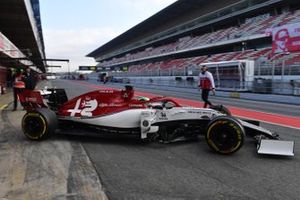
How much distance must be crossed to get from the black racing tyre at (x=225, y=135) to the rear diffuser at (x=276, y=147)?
357 millimetres

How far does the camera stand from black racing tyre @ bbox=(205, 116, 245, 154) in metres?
5.38

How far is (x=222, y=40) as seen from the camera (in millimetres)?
43562

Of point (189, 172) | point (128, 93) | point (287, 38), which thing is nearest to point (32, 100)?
point (128, 93)

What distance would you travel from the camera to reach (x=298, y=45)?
2105 cm

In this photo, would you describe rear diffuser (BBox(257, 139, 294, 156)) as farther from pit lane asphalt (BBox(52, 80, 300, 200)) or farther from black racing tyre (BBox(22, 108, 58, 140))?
black racing tyre (BBox(22, 108, 58, 140))

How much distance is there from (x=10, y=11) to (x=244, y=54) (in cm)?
2630

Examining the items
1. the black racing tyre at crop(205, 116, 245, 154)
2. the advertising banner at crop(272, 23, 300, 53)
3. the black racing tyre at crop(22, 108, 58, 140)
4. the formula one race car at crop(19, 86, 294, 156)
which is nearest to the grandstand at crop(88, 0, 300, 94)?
the advertising banner at crop(272, 23, 300, 53)

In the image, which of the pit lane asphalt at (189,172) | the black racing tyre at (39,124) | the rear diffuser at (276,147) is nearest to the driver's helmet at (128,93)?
the pit lane asphalt at (189,172)

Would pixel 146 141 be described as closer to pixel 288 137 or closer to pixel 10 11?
Answer: pixel 288 137

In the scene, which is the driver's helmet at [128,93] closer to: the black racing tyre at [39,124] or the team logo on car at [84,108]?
the team logo on car at [84,108]

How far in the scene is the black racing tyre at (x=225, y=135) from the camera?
5375 mm

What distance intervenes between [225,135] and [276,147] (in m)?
0.81

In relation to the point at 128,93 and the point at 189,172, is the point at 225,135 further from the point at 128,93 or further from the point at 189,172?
the point at 128,93

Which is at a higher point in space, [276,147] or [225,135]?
[225,135]
